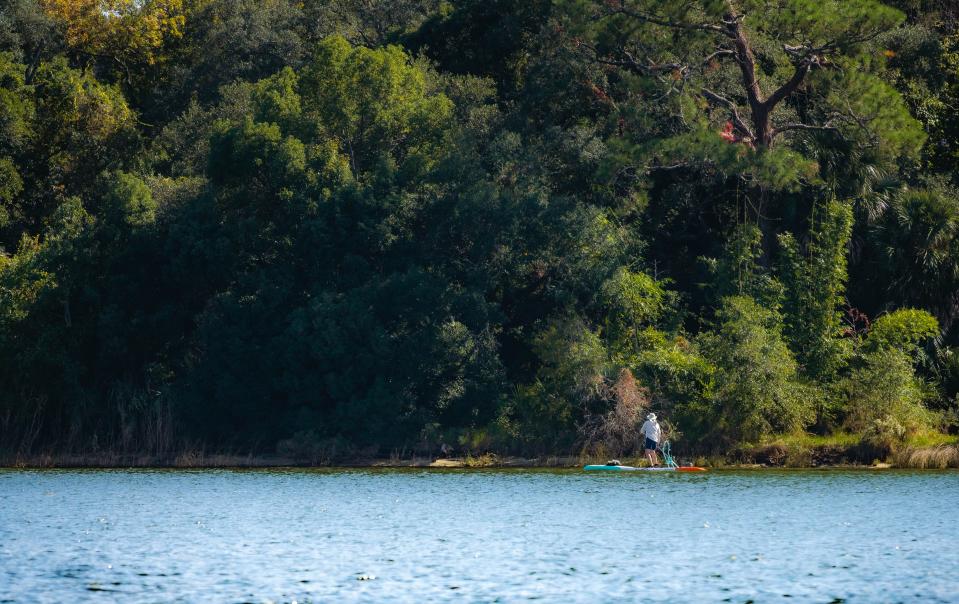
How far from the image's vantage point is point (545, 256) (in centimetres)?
5025

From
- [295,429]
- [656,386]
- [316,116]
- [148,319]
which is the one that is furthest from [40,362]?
[656,386]

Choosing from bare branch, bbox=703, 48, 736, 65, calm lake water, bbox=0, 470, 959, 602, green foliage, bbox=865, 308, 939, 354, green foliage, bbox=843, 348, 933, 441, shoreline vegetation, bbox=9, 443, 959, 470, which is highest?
bare branch, bbox=703, 48, 736, 65

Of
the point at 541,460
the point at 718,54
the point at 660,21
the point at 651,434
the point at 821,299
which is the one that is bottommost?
the point at 541,460

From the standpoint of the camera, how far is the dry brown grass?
42.7 m

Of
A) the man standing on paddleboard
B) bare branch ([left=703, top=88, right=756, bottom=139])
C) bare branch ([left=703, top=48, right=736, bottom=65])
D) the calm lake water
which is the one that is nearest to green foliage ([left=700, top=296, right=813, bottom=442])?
the man standing on paddleboard

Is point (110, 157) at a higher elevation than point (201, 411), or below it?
higher

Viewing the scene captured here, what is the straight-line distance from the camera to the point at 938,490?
3422 cm

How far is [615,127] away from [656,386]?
1060cm

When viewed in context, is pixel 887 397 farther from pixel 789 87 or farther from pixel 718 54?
pixel 718 54

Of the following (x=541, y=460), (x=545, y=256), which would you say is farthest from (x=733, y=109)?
(x=541, y=460)

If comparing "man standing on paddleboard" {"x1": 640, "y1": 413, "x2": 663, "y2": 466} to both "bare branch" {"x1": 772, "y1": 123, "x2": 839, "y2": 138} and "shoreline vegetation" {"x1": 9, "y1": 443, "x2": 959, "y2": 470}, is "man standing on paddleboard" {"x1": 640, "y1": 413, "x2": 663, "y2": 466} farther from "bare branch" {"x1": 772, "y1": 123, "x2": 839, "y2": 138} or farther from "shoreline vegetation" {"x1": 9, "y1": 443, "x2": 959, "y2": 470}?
"bare branch" {"x1": 772, "y1": 123, "x2": 839, "y2": 138}

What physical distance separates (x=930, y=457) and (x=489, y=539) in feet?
71.7

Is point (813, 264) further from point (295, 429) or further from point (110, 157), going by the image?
point (110, 157)

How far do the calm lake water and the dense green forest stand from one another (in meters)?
7.70
